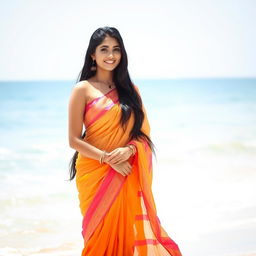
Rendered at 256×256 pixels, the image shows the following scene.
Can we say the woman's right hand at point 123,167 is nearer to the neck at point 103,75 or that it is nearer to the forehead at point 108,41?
the neck at point 103,75

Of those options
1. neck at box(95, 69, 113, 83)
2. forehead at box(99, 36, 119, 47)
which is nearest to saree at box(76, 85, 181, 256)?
neck at box(95, 69, 113, 83)

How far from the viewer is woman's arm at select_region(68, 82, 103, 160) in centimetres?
293

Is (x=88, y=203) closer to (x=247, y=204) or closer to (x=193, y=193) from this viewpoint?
(x=247, y=204)

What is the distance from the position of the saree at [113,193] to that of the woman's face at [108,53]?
15cm

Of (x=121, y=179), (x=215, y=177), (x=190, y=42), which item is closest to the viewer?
(x=121, y=179)

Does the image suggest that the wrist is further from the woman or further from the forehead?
the forehead

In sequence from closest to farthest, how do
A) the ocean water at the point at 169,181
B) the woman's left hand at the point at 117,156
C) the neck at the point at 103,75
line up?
the woman's left hand at the point at 117,156, the neck at the point at 103,75, the ocean water at the point at 169,181

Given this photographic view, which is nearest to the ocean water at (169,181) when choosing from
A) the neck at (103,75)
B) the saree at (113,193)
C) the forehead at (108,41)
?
the saree at (113,193)

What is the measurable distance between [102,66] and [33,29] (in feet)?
50.6

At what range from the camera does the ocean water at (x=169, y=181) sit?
4.33 m

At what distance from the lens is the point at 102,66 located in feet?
9.83

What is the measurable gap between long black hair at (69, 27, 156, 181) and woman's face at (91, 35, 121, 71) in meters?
0.02

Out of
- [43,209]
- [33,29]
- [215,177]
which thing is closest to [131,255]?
[43,209]

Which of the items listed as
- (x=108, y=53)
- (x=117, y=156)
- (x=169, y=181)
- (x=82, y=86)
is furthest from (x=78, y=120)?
(x=169, y=181)
